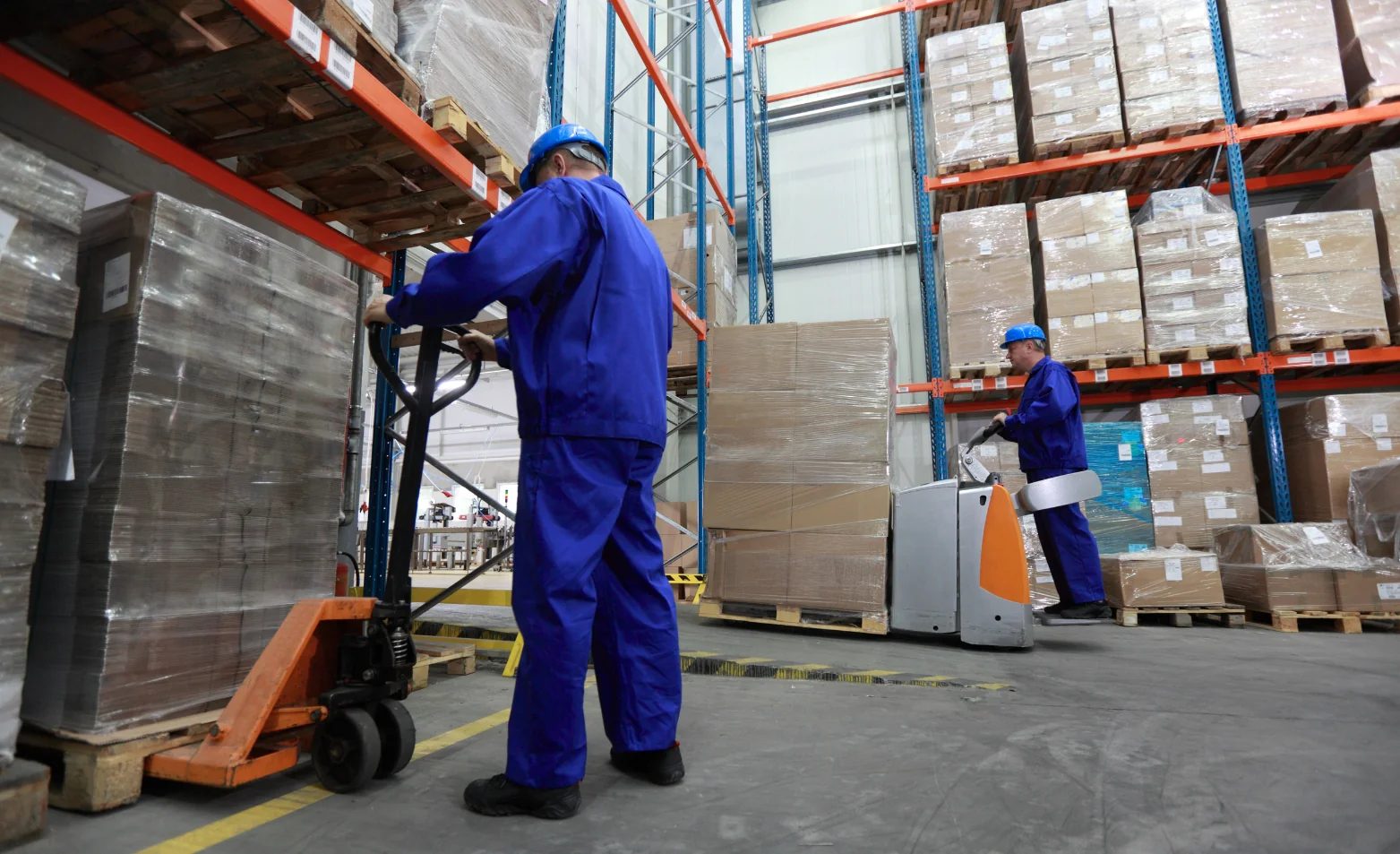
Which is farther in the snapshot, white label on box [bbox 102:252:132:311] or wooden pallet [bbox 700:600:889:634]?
wooden pallet [bbox 700:600:889:634]

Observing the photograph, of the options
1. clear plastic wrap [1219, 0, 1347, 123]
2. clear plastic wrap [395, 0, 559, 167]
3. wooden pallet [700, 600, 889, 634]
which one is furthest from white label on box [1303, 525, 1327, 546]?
clear plastic wrap [395, 0, 559, 167]

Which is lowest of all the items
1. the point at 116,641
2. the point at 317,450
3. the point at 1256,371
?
the point at 116,641

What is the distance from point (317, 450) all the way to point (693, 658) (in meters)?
1.90

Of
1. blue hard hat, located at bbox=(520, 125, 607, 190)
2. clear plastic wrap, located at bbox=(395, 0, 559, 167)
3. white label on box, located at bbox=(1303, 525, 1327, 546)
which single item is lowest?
white label on box, located at bbox=(1303, 525, 1327, 546)

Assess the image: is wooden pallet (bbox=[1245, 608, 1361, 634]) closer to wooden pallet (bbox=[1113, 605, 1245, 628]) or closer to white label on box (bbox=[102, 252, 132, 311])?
wooden pallet (bbox=[1113, 605, 1245, 628])

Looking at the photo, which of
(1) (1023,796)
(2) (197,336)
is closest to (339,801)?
(2) (197,336)

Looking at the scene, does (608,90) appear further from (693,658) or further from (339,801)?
(339,801)

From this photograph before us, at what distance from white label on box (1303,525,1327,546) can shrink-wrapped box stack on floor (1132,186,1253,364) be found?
1.84 metres

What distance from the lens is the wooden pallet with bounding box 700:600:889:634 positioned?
420cm

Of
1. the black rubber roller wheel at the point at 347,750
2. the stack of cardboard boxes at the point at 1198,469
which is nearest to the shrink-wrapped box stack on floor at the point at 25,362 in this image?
the black rubber roller wheel at the point at 347,750

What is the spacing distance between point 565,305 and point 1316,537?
5896 mm

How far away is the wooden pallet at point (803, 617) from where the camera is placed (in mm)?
4203

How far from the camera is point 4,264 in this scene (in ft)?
4.76

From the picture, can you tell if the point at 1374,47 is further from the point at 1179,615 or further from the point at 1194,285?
the point at 1179,615
